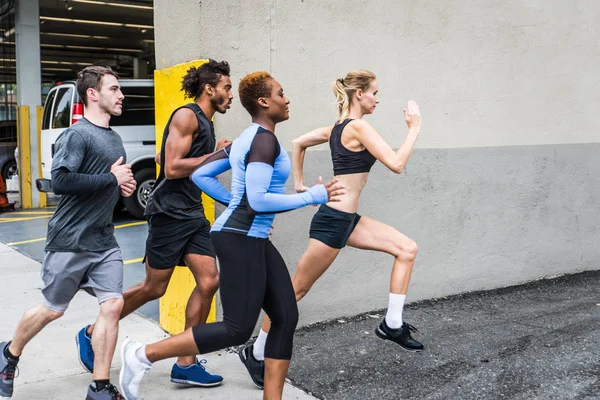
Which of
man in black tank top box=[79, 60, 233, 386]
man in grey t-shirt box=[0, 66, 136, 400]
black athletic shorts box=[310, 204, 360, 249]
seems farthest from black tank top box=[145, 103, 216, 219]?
black athletic shorts box=[310, 204, 360, 249]

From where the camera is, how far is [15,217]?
12383mm

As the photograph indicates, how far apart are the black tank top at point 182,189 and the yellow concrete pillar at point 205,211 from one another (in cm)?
63

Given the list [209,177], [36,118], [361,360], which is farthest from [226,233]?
[36,118]

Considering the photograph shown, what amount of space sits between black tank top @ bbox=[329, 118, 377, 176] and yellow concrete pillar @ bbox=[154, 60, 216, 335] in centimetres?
99

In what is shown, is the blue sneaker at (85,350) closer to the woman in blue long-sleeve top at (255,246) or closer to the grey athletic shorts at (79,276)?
the grey athletic shorts at (79,276)

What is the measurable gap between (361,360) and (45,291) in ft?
Answer: 6.90

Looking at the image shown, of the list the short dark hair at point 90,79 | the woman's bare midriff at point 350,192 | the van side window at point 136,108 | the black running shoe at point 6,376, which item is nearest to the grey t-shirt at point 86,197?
the short dark hair at point 90,79

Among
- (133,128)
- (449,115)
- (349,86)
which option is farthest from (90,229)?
(133,128)

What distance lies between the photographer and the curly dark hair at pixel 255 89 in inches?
139

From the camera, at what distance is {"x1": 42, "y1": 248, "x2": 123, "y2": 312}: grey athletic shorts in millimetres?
3777

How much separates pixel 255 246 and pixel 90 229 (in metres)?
0.97

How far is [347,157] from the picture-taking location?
4508mm

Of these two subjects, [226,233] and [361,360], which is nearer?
[226,233]

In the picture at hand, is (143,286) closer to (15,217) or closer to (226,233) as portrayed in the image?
(226,233)
